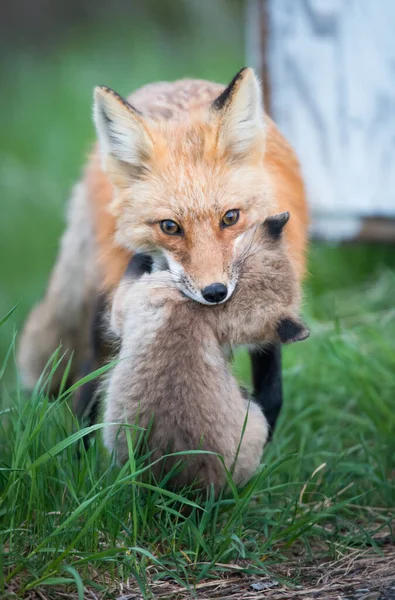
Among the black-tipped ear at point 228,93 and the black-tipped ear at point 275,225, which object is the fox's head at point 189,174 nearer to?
the black-tipped ear at point 228,93

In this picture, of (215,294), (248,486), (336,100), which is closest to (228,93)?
(215,294)

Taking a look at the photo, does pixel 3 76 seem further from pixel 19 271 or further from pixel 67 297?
pixel 67 297

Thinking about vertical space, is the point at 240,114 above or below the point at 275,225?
above

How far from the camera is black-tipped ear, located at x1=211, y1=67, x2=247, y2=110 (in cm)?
329

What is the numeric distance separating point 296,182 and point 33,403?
5.85 ft

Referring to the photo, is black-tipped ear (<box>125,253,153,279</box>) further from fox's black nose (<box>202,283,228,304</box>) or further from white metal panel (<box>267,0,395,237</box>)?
white metal panel (<box>267,0,395,237</box>)

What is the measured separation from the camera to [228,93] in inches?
130

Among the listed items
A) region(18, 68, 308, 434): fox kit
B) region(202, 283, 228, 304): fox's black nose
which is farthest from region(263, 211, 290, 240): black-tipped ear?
region(202, 283, 228, 304): fox's black nose

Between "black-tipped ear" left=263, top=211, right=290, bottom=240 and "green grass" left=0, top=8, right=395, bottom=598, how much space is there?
0.84 meters

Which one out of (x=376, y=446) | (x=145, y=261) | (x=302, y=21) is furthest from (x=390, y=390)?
(x=302, y=21)

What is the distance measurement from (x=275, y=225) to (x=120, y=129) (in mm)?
907

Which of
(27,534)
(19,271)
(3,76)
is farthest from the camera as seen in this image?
(3,76)

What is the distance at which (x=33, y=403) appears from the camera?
9.36ft

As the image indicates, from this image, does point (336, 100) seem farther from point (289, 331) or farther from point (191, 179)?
point (289, 331)
